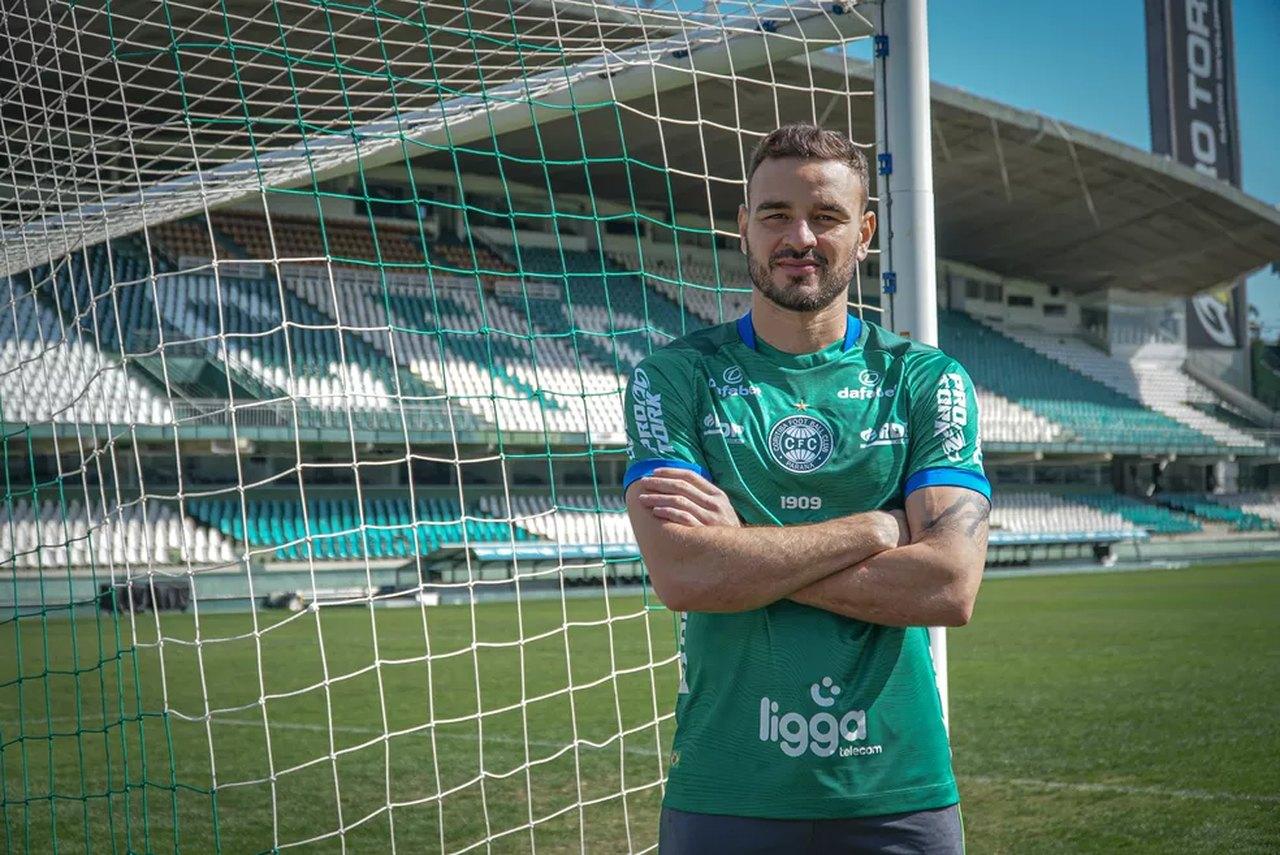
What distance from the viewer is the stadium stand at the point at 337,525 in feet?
66.9

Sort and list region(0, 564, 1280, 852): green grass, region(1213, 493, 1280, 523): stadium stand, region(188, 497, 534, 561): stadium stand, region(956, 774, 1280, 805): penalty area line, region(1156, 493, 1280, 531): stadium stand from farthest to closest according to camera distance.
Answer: region(1213, 493, 1280, 523): stadium stand < region(1156, 493, 1280, 531): stadium stand < region(188, 497, 534, 561): stadium stand < region(956, 774, 1280, 805): penalty area line < region(0, 564, 1280, 852): green grass

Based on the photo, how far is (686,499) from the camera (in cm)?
214

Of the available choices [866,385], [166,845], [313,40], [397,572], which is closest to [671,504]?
[866,385]

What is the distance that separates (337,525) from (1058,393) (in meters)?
20.9

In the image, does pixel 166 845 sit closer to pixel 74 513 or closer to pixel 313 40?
pixel 313 40

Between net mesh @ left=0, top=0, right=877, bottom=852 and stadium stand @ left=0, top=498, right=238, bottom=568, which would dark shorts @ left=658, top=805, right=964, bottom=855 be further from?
stadium stand @ left=0, top=498, right=238, bottom=568

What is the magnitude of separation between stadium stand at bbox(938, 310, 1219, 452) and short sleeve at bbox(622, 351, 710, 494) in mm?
30050

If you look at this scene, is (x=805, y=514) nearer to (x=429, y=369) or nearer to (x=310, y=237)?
(x=429, y=369)

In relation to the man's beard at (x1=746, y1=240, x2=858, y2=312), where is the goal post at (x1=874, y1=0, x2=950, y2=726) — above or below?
above

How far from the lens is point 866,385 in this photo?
7.21 ft

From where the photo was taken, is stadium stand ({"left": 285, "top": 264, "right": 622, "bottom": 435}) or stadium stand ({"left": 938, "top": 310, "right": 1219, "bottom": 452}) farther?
stadium stand ({"left": 938, "top": 310, "right": 1219, "bottom": 452})

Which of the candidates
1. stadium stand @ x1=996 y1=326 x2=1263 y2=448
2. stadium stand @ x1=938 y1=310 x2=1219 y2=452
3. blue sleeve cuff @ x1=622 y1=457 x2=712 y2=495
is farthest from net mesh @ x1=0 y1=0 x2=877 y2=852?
stadium stand @ x1=996 y1=326 x2=1263 y2=448

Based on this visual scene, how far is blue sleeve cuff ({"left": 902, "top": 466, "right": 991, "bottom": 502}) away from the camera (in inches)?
85.5

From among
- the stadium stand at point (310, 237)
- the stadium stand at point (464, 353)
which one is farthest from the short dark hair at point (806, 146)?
the stadium stand at point (310, 237)
